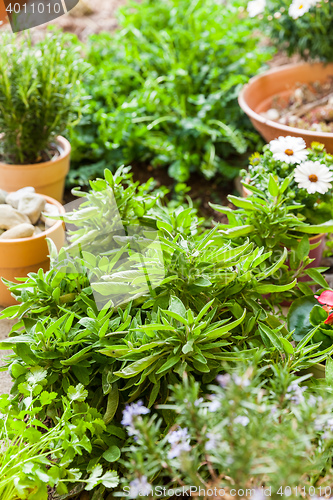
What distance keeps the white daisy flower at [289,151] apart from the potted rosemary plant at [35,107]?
0.90 m

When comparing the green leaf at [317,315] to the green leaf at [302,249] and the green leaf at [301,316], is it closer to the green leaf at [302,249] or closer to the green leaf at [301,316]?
the green leaf at [301,316]

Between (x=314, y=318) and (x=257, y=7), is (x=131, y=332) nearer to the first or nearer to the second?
(x=314, y=318)

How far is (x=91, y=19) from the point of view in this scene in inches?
140

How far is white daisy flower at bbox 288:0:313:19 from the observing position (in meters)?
2.04

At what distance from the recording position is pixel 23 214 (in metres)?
1.60

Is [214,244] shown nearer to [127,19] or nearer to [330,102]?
[330,102]

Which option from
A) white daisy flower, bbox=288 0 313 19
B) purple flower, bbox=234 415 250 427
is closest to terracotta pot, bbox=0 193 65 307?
purple flower, bbox=234 415 250 427

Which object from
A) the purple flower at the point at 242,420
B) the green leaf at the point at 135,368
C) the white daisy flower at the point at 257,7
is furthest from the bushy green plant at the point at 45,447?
the white daisy flower at the point at 257,7

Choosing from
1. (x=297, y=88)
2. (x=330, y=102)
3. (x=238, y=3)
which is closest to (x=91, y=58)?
(x=238, y=3)

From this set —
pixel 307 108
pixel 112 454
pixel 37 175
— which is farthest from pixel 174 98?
pixel 112 454

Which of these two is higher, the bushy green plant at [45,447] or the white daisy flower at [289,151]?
the white daisy flower at [289,151]

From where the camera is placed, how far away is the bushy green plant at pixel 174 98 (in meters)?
2.28

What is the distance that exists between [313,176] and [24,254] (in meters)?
0.93

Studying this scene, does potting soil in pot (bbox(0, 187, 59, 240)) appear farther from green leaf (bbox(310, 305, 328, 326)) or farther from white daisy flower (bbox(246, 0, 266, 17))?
white daisy flower (bbox(246, 0, 266, 17))
